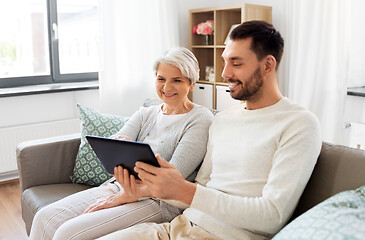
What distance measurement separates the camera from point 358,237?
33.7 inches

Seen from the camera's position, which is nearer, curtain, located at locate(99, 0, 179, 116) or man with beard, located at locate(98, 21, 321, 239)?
man with beard, located at locate(98, 21, 321, 239)

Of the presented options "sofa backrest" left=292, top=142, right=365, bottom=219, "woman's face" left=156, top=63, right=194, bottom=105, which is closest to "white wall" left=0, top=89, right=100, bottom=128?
"woman's face" left=156, top=63, right=194, bottom=105

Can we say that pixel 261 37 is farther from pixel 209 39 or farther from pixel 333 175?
pixel 209 39

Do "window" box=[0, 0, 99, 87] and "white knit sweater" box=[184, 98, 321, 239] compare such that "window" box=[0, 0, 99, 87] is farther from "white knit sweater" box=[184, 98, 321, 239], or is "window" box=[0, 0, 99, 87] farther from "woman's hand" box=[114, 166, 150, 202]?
"white knit sweater" box=[184, 98, 321, 239]

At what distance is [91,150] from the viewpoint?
2.02m

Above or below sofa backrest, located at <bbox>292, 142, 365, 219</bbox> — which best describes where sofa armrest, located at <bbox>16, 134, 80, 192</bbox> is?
below

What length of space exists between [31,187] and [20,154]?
184 millimetres

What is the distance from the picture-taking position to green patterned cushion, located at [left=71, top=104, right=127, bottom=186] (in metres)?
2.00

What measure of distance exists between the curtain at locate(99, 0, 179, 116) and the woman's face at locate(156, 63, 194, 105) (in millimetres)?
1742

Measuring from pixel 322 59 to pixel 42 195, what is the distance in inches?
87.4

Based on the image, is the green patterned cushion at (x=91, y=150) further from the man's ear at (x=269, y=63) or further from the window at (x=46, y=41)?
the window at (x=46, y=41)

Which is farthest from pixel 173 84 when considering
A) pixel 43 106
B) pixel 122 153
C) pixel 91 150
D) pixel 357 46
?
pixel 43 106

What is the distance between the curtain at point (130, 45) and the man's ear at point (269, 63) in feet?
7.30

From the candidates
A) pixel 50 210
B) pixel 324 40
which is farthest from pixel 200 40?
pixel 50 210
